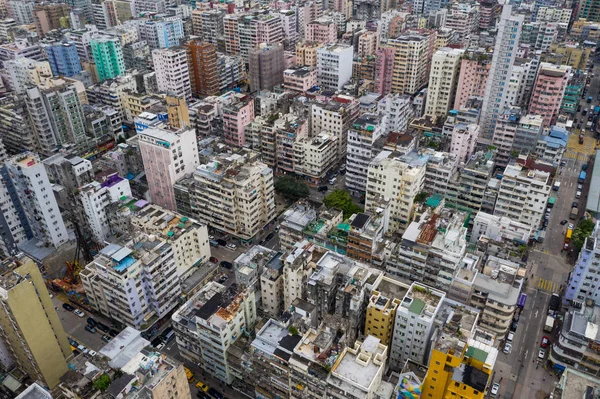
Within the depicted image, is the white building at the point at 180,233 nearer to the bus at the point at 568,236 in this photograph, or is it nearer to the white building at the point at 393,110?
the white building at the point at 393,110

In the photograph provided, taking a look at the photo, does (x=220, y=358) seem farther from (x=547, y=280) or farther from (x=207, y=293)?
(x=547, y=280)

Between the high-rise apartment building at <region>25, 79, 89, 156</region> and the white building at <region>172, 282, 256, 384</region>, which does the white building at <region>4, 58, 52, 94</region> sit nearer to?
the high-rise apartment building at <region>25, 79, 89, 156</region>

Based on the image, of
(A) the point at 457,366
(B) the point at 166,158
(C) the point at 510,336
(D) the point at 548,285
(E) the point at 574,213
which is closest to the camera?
(A) the point at 457,366

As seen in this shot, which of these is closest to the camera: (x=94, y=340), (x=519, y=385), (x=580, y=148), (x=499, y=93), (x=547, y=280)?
(x=519, y=385)

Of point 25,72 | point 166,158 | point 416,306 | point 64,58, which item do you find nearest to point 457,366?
point 416,306

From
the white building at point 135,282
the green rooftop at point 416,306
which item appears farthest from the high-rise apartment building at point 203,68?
the green rooftop at point 416,306

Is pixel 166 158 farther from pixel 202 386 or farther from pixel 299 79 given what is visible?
pixel 299 79

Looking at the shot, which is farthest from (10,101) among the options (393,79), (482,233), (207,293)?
(482,233)
